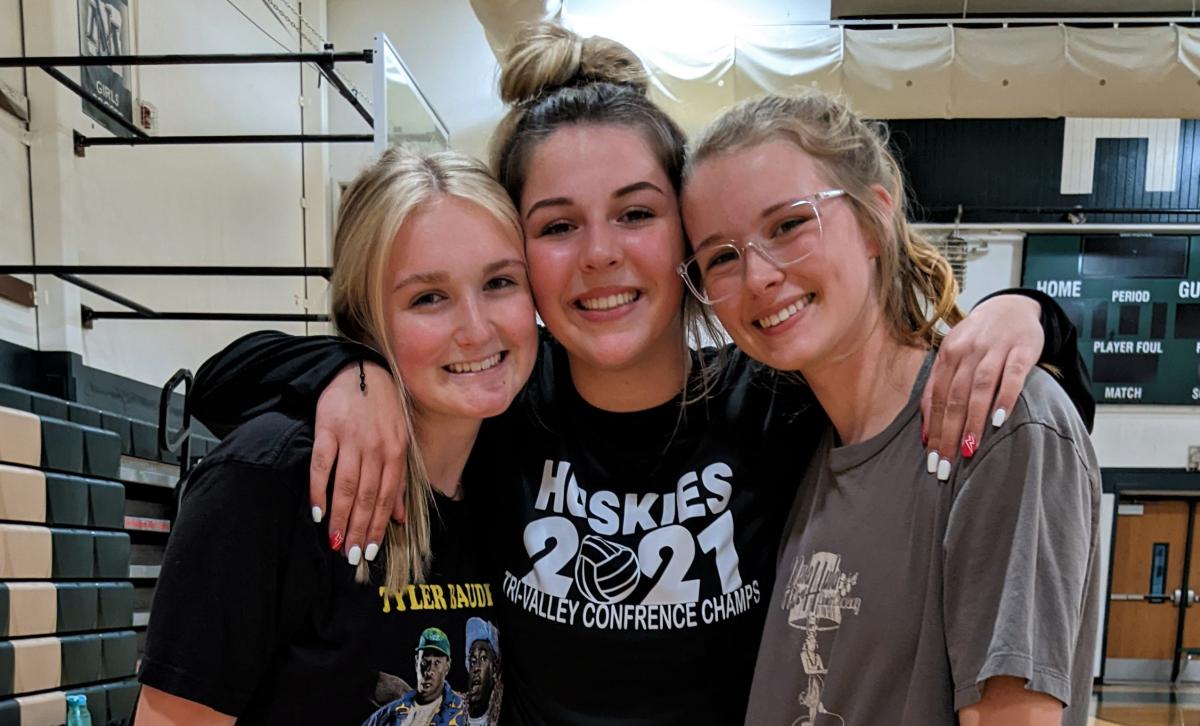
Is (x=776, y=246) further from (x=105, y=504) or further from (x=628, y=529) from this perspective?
(x=105, y=504)

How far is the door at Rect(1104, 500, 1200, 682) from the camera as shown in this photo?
7531 millimetres

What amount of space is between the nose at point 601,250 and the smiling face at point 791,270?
0.17 meters

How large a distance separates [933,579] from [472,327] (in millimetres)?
788

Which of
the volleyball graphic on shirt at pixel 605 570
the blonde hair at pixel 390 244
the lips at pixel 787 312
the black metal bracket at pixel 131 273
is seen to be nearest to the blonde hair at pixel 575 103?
the blonde hair at pixel 390 244

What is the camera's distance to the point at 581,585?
1382 millimetres

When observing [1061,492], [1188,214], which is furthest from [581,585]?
Result: [1188,214]

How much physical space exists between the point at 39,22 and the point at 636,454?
3.79 meters

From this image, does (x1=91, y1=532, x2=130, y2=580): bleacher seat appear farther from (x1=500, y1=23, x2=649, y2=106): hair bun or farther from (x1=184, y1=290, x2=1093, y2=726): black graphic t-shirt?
(x1=500, y1=23, x2=649, y2=106): hair bun

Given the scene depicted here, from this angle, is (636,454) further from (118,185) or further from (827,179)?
(118,185)

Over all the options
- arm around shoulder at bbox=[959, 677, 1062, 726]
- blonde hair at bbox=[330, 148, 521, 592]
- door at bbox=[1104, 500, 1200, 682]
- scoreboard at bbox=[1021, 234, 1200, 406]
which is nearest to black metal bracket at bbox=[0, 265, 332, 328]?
blonde hair at bbox=[330, 148, 521, 592]

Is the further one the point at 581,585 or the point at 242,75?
the point at 242,75

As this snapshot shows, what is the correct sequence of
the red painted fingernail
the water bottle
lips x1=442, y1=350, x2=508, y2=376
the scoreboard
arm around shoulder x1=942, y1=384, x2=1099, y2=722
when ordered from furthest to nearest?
the scoreboard → the water bottle → lips x1=442, y1=350, x2=508, y2=376 → the red painted fingernail → arm around shoulder x1=942, y1=384, x2=1099, y2=722

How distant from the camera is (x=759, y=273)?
4.21ft

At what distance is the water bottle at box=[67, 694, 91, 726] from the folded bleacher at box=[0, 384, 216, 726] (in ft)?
0.08
